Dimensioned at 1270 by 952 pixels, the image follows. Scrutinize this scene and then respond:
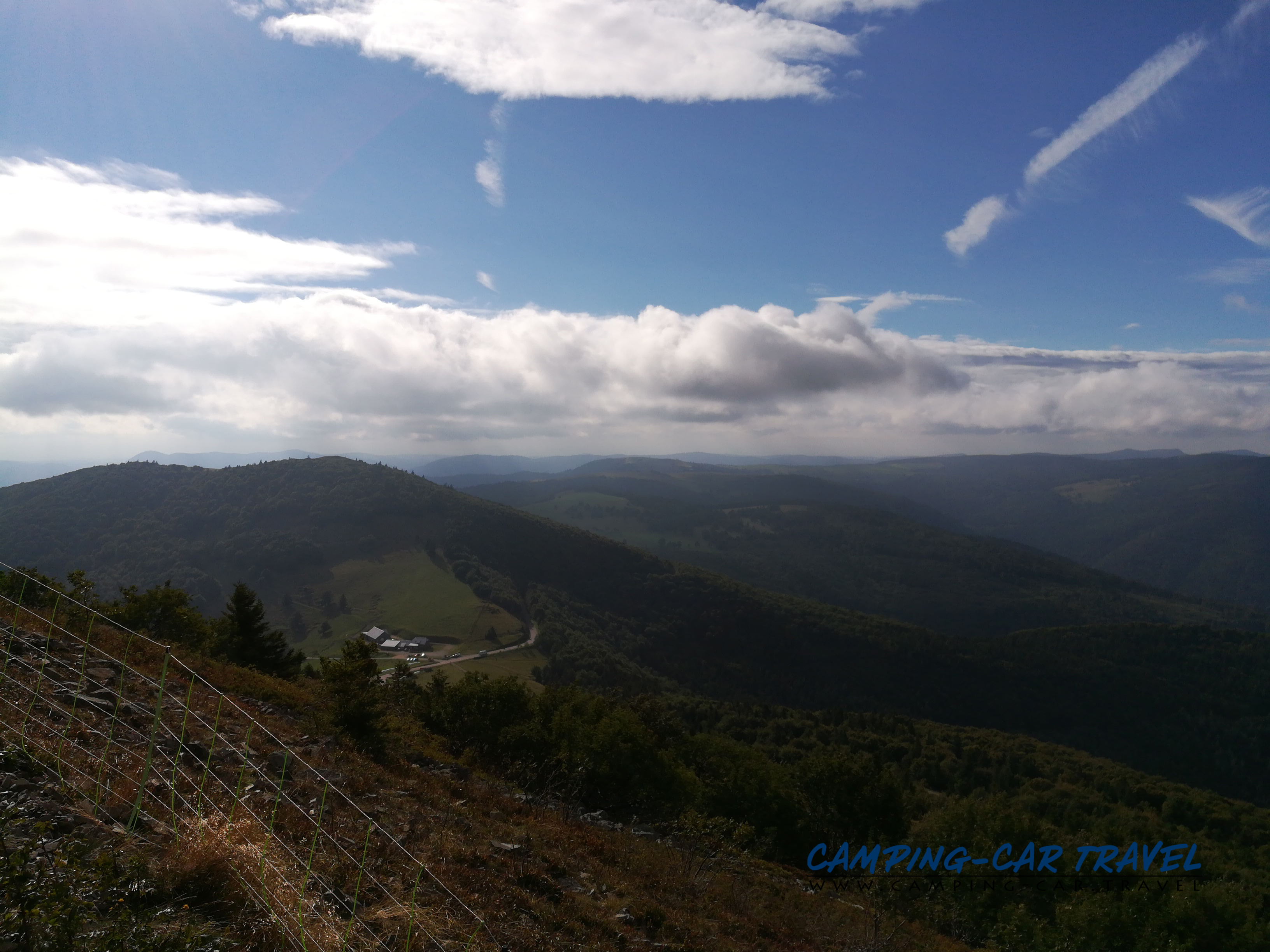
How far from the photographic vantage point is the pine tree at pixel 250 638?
40469mm

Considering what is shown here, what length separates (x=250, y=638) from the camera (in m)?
42.1

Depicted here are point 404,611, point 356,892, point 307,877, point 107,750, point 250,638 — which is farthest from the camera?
point 404,611

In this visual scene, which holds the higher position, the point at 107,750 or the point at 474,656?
the point at 107,750

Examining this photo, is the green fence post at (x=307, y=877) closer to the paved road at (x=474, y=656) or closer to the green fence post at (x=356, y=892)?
the green fence post at (x=356, y=892)

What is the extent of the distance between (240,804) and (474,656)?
14000 cm

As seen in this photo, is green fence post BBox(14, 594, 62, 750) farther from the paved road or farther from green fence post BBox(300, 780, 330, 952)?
the paved road

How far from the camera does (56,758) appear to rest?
8.88 m

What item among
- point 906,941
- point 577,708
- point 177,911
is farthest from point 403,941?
point 577,708

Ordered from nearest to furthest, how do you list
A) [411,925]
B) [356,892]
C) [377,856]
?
[411,925], [356,892], [377,856]

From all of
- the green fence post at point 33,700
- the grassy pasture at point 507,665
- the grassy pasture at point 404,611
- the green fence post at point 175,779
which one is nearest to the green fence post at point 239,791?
the green fence post at point 175,779

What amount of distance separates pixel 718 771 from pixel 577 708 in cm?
1385

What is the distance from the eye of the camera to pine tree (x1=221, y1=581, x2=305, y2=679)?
40469 millimetres

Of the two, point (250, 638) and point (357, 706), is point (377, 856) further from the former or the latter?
point (250, 638)

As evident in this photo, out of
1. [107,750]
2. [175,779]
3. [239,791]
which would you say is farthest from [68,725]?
[239,791]
